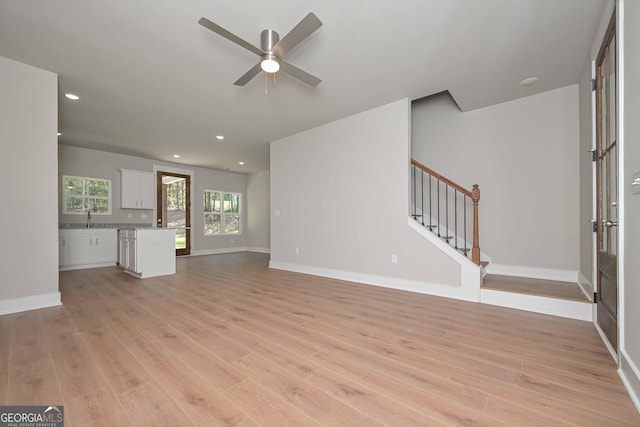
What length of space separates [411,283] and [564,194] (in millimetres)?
2302

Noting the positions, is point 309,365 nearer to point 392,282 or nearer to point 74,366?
point 74,366

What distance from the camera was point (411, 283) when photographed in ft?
12.0

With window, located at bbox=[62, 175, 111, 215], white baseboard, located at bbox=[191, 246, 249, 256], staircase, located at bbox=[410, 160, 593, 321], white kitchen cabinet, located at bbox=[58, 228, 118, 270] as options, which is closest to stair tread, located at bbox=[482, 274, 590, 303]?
staircase, located at bbox=[410, 160, 593, 321]

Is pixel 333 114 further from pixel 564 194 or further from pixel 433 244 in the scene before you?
pixel 564 194

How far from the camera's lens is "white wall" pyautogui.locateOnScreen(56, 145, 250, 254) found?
591 cm

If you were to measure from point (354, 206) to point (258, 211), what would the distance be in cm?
524

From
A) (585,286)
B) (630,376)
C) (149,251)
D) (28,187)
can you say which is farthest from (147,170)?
(585,286)

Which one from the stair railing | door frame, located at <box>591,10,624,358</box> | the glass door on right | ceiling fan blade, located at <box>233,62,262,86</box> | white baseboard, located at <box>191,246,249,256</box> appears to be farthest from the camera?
white baseboard, located at <box>191,246,249,256</box>

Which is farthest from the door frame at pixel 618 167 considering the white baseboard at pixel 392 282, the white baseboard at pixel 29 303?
the white baseboard at pixel 29 303

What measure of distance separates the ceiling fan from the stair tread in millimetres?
3175

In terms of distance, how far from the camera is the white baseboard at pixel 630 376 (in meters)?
1.38

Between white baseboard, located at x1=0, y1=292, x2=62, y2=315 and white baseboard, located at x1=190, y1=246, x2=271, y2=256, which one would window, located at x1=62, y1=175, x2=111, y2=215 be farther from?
white baseboard, located at x1=0, y1=292, x2=62, y2=315

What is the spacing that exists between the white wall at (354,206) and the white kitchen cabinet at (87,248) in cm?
374

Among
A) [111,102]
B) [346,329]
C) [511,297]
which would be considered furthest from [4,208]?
[511,297]
